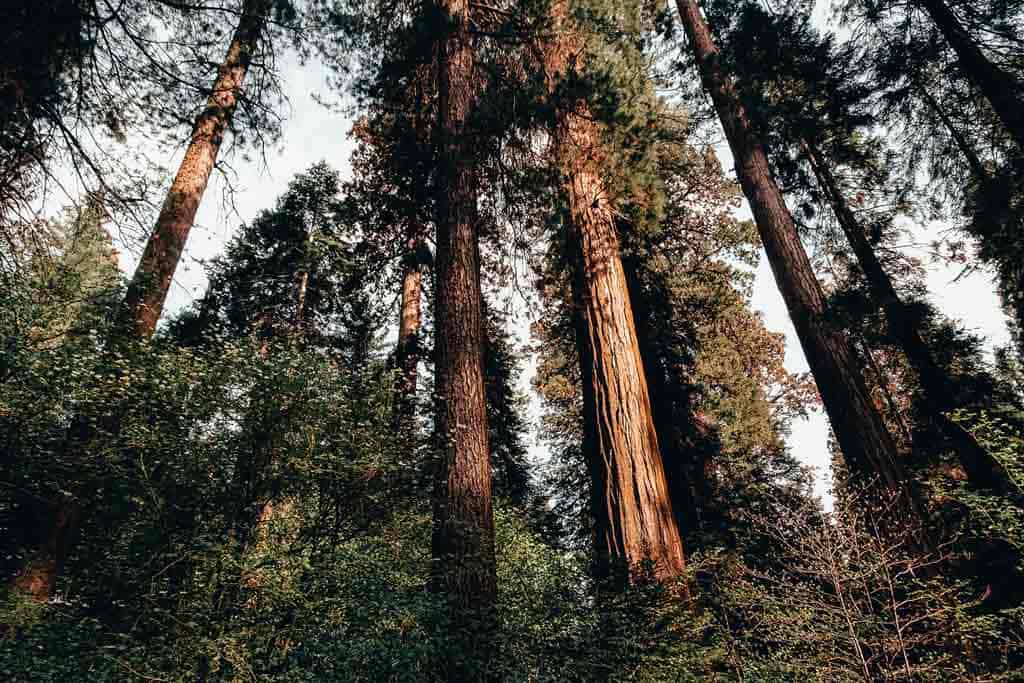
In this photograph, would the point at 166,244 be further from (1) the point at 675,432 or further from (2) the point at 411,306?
(1) the point at 675,432

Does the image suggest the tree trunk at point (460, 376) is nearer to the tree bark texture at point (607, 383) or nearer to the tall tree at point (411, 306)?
the tree bark texture at point (607, 383)

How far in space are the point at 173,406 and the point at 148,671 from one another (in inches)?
99.4

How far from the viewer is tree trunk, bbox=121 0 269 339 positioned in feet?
20.1

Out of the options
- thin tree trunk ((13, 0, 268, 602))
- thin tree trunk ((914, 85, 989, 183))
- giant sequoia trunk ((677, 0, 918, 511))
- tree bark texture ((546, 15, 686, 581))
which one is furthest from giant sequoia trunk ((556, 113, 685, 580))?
thin tree trunk ((914, 85, 989, 183))

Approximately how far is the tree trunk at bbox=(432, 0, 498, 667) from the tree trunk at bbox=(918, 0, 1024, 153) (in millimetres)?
5843

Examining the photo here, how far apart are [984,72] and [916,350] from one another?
4.20 metres

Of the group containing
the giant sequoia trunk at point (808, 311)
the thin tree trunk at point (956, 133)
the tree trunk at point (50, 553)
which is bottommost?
the tree trunk at point (50, 553)

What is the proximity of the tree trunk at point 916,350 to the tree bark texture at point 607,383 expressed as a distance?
5.62 metres

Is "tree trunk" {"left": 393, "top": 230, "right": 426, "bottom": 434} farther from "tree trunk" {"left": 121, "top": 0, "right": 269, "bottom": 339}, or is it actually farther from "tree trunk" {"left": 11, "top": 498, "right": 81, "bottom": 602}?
A: "tree trunk" {"left": 11, "top": 498, "right": 81, "bottom": 602}

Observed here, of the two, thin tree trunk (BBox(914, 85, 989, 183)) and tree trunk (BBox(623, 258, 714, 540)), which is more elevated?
thin tree trunk (BBox(914, 85, 989, 183))

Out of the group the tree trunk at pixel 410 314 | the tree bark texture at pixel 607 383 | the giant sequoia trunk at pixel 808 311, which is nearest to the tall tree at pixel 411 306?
the tree trunk at pixel 410 314

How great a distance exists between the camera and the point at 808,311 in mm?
5340

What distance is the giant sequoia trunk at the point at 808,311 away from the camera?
4551 millimetres

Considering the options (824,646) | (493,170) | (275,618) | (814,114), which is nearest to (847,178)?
(814,114)
